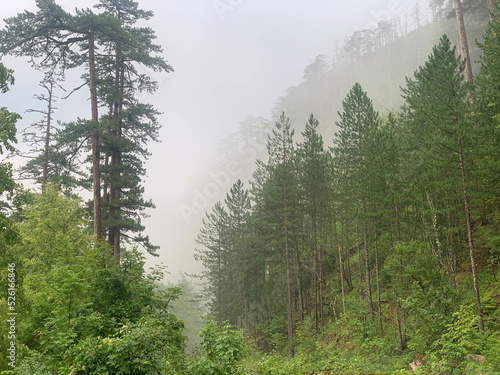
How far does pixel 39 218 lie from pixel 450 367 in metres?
20.2

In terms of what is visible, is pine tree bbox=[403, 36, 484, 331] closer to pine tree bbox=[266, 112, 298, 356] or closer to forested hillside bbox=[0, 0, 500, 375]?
forested hillside bbox=[0, 0, 500, 375]

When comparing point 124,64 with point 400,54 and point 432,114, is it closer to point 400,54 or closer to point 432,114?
point 432,114

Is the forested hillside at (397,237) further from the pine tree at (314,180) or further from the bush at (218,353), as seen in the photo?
the bush at (218,353)

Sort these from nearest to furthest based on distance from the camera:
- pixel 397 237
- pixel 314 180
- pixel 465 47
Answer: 1. pixel 397 237
2. pixel 465 47
3. pixel 314 180

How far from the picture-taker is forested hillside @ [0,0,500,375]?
8.05 m

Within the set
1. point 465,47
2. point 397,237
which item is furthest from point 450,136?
point 465,47

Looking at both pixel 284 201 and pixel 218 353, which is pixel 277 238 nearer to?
pixel 284 201

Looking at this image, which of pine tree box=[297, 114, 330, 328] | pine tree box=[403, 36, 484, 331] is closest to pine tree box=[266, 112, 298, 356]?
pine tree box=[297, 114, 330, 328]

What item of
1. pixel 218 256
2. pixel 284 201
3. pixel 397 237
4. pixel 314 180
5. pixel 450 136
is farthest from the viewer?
pixel 218 256

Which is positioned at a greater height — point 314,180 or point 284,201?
point 314,180

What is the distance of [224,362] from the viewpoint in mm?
7613

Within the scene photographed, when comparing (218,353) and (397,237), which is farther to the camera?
(397,237)

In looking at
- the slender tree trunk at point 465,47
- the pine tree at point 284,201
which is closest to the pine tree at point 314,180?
the pine tree at point 284,201

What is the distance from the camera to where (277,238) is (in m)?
26.2
